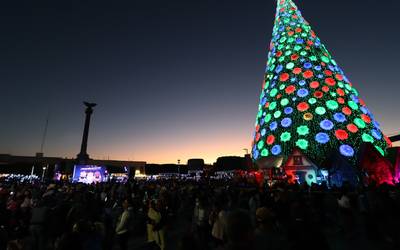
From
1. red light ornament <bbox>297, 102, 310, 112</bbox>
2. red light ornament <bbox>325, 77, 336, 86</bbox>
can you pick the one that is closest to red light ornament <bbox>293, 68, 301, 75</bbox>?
red light ornament <bbox>325, 77, 336, 86</bbox>

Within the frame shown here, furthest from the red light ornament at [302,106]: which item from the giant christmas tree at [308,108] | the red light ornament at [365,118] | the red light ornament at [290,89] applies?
the red light ornament at [365,118]

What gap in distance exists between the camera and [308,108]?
976 inches

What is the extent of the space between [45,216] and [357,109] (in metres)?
27.8

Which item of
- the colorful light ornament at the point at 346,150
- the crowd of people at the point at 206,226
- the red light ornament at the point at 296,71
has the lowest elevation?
the crowd of people at the point at 206,226

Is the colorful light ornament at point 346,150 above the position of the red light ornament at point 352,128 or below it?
below

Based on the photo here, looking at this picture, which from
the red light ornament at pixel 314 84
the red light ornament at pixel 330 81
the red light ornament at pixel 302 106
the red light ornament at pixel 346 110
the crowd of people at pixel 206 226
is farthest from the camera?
the red light ornament at pixel 314 84

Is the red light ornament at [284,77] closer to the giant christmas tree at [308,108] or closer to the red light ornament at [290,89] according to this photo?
the giant christmas tree at [308,108]

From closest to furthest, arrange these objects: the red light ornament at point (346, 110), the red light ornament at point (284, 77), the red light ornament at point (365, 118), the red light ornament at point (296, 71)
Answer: the red light ornament at point (346, 110) → the red light ornament at point (365, 118) → the red light ornament at point (296, 71) → the red light ornament at point (284, 77)

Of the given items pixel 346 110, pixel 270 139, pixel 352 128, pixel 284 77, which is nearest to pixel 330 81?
pixel 346 110

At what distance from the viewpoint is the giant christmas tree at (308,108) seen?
896 inches

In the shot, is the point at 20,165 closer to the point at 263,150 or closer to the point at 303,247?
the point at 263,150

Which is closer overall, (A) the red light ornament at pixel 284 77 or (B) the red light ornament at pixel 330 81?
(B) the red light ornament at pixel 330 81

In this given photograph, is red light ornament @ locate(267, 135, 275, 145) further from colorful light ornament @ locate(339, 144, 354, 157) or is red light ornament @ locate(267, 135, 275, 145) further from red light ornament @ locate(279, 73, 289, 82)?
red light ornament @ locate(279, 73, 289, 82)

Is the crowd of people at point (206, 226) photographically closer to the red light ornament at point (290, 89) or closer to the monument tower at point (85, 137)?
the red light ornament at point (290, 89)
